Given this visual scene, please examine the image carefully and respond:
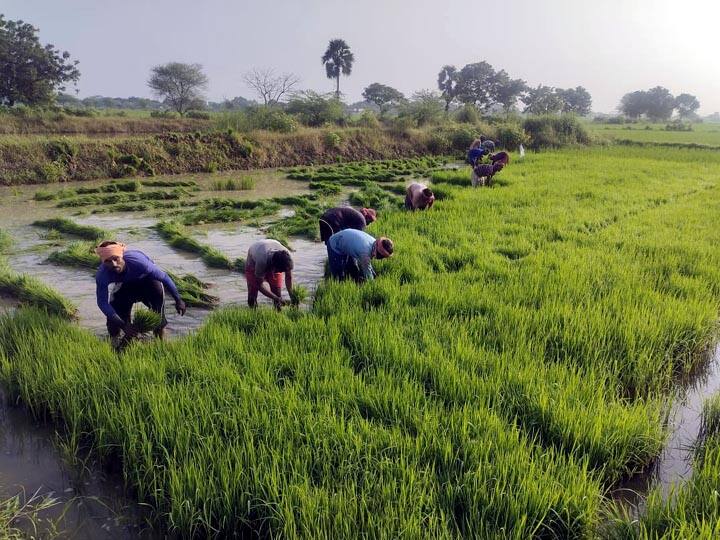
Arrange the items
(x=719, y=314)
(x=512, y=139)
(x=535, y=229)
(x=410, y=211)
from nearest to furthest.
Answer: (x=719, y=314), (x=535, y=229), (x=410, y=211), (x=512, y=139)

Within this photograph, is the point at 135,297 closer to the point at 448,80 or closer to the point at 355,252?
the point at 355,252

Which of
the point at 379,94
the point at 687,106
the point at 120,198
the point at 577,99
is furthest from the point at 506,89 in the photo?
the point at 687,106

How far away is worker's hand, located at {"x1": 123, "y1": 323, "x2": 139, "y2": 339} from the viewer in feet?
11.0

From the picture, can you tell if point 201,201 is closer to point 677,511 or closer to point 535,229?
point 535,229

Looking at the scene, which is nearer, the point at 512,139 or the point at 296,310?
the point at 296,310

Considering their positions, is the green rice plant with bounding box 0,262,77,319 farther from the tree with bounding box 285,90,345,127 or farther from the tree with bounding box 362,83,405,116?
the tree with bounding box 362,83,405,116

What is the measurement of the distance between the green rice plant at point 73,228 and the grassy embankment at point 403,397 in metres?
3.81

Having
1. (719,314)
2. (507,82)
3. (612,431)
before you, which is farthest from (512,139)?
(507,82)

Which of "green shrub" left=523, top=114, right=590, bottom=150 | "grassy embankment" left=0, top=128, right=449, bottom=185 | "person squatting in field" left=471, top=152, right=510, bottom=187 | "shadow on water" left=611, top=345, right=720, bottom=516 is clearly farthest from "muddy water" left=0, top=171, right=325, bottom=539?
"green shrub" left=523, top=114, right=590, bottom=150

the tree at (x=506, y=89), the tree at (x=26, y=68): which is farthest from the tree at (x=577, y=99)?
the tree at (x=26, y=68)

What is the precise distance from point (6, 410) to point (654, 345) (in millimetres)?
4380

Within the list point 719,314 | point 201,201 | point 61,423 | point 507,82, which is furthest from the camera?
point 507,82

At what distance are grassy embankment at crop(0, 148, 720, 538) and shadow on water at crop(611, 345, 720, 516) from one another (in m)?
0.09

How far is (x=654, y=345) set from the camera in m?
3.37
